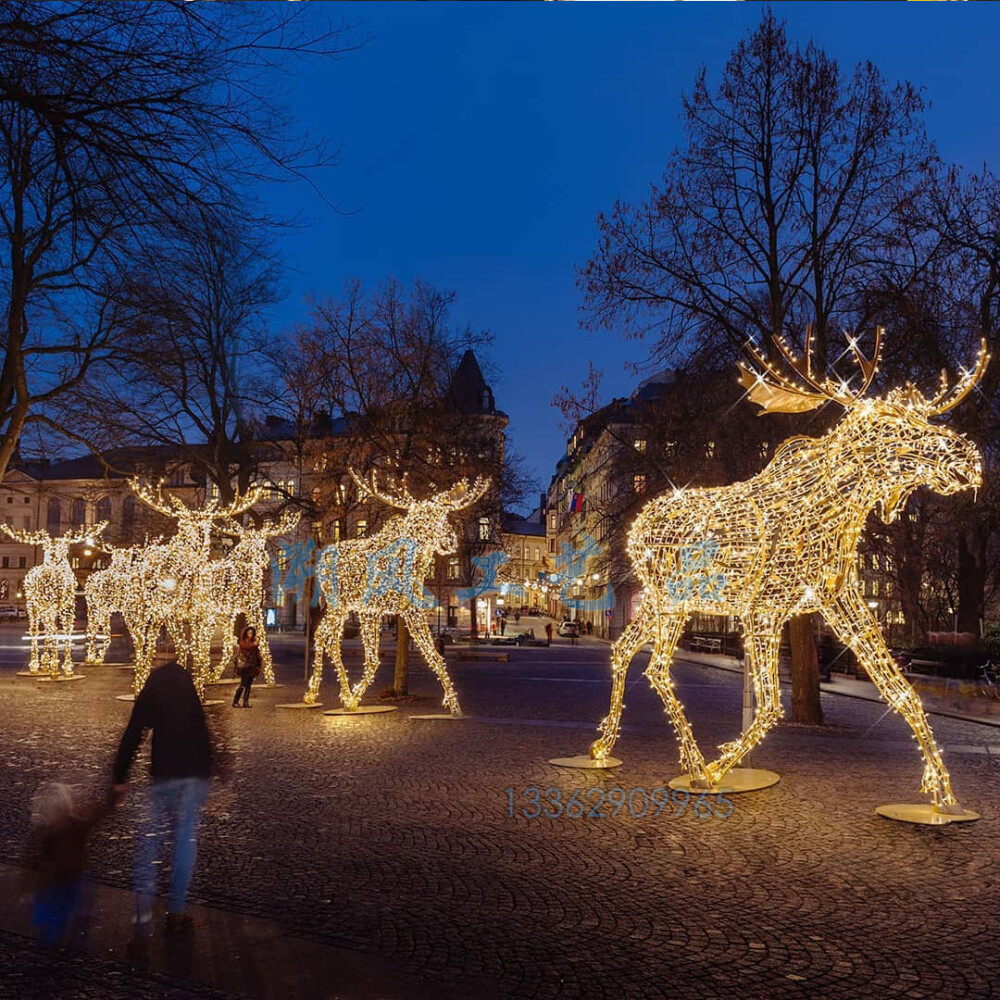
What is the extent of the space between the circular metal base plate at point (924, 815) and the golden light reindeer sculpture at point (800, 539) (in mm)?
17

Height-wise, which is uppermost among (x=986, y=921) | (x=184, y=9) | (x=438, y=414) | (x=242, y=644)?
(x=438, y=414)

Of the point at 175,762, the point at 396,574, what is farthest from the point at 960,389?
the point at 396,574

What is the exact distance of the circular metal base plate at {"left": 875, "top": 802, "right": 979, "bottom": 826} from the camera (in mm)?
8734

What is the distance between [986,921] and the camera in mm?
6125

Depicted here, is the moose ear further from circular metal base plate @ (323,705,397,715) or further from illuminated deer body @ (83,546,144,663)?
illuminated deer body @ (83,546,144,663)

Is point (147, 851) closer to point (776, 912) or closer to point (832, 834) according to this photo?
point (776, 912)

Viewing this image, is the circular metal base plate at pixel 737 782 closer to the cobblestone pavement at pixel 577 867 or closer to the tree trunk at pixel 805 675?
the cobblestone pavement at pixel 577 867

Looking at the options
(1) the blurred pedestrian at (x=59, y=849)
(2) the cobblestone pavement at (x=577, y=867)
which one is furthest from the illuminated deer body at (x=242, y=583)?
(1) the blurred pedestrian at (x=59, y=849)

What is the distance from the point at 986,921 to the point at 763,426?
13.7 metres

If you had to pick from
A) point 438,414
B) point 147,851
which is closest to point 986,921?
point 147,851

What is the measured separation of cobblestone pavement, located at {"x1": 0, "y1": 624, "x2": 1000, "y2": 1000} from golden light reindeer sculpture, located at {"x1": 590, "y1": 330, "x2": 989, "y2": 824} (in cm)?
100

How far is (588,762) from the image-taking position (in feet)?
38.0

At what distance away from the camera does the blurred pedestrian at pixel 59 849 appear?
5.23m

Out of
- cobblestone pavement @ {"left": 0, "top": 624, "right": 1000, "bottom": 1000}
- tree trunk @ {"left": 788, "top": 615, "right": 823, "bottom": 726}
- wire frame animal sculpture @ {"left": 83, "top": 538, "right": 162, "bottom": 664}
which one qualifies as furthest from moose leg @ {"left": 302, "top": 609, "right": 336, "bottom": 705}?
wire frame animal sculpture @ {"left": 83, "top": 538, "right": 162, "bottom": 664}
